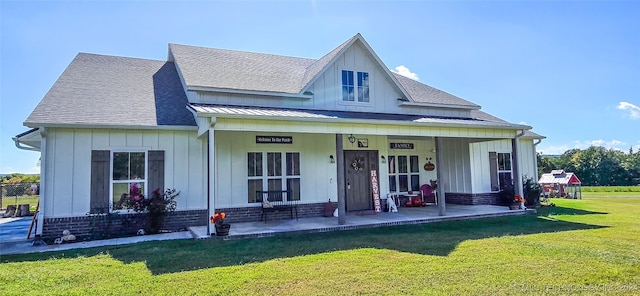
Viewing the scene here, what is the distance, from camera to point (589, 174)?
123ft

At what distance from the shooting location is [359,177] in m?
12.9

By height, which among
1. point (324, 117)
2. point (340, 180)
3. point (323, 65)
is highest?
point (323, 65)

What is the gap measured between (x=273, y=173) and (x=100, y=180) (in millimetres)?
4569

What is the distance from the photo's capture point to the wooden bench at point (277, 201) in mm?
10859

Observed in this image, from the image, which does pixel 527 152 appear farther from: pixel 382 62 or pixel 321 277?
pixel 321 277

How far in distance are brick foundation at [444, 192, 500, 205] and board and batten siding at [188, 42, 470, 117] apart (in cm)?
386

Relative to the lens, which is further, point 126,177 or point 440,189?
point 440,189

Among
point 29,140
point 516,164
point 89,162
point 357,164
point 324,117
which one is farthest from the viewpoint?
point 357,164

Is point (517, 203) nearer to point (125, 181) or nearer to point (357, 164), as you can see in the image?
point (357, 164)

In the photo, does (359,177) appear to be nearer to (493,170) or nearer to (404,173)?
(404,173)

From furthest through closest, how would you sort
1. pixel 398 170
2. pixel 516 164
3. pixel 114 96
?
pixel 398 170 → pixel 516 164 → pixel 114 96

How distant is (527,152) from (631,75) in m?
8.59

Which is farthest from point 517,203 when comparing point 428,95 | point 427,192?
point 428,95

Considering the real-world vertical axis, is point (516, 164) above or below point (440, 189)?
above
